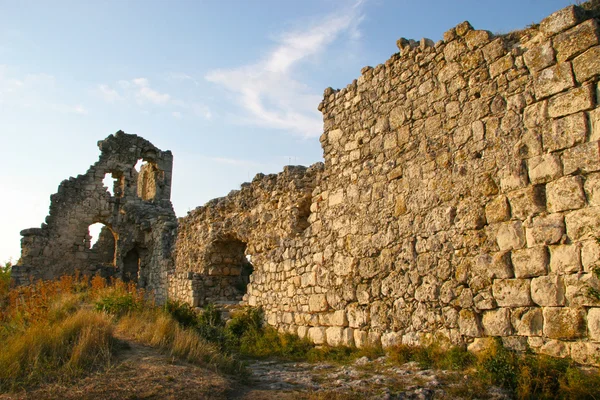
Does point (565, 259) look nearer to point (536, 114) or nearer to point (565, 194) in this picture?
point (565, 194)

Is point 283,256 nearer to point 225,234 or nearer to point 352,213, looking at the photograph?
point 352,213

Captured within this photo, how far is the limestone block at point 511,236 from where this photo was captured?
15.8 feet

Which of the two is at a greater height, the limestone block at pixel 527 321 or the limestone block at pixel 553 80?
the limestone block at pixel 553 80

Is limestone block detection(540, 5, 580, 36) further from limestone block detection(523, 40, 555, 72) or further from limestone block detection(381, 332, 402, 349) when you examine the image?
limestone block detection(381, 332, 402, 349)

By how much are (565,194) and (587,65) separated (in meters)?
1.25

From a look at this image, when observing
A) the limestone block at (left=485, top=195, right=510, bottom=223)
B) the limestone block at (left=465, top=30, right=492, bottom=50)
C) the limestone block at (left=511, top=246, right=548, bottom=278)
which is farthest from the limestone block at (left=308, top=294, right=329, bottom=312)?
the limestone block at (left=465, top=30, right=492, bottom=50)

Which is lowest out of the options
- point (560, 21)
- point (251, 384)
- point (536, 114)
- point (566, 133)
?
point (251, 384)

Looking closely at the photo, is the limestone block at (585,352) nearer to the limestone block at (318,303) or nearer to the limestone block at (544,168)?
the limestone block at (544,168)

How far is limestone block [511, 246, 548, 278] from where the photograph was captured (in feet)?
15.0

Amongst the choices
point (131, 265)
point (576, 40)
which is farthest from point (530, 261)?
point (131, 265)

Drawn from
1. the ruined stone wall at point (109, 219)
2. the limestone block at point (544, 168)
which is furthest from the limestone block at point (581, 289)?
the ruined stone wall at point (109, 219)

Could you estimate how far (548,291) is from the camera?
4.50 m

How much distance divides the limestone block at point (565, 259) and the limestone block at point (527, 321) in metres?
0.45

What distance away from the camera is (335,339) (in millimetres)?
6887
